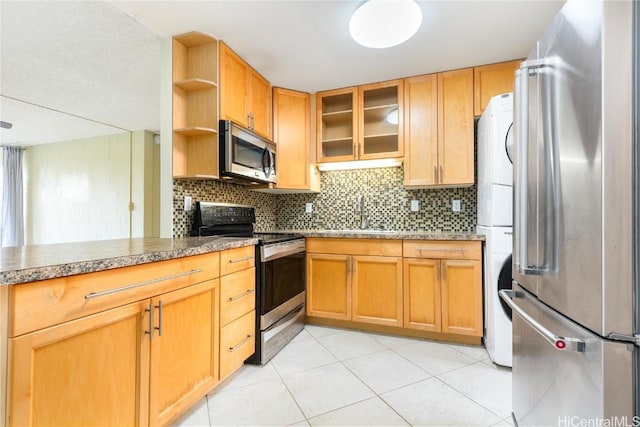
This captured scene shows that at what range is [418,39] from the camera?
2035mm

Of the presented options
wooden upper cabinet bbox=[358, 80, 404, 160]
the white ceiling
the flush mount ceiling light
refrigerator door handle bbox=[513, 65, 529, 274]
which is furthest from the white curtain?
refrigerator door handle bbox=[513, 65, 529, 274]

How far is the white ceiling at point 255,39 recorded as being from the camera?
5.63ft

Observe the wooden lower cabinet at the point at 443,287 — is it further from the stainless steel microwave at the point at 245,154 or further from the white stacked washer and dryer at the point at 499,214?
the stainless steel microwave at the point at 245,154

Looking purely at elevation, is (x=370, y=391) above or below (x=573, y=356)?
below

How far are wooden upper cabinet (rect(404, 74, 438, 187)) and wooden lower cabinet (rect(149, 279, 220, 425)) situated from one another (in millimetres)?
1961

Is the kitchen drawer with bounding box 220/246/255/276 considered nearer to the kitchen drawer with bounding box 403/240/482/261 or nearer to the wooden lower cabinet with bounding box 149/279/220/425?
the wooden lower cabinet with bounding box 149/279/220/425

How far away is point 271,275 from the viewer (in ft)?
6.66

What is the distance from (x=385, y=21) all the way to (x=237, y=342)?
2.11m

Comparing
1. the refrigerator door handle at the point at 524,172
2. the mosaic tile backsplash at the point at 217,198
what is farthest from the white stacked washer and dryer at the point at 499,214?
the mosaic tile backsplash at the point at 217,198

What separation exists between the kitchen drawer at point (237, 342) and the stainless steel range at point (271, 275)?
0.22ft

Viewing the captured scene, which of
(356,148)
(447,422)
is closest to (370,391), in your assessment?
(447,422)

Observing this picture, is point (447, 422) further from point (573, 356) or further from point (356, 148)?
point (356, 148)

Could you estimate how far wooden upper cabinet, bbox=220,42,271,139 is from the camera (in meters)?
2.07

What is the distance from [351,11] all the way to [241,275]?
5.89 feet
